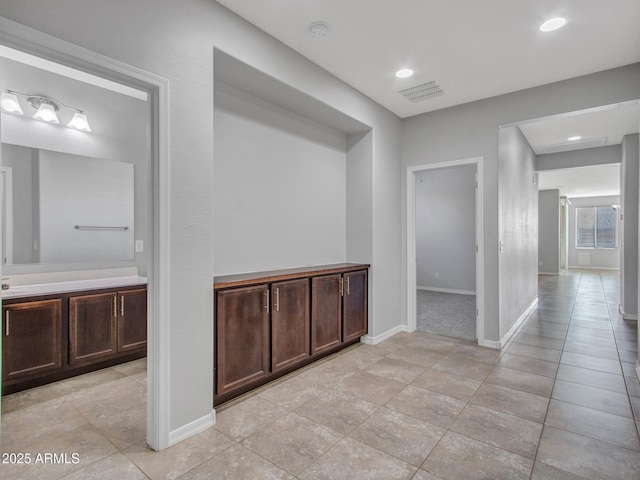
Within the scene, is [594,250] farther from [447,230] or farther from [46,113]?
[46,113]

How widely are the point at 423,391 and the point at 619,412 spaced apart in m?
1.34

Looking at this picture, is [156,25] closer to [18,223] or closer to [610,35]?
[18,223]

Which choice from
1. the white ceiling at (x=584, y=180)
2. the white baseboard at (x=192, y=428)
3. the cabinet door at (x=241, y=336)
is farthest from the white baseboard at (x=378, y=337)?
the white ceiling at (x=584, y=180)

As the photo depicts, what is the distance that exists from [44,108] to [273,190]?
2254mm

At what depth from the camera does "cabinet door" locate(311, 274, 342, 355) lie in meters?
3.33

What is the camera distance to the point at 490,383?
295 cm

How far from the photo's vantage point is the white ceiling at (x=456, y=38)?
2391 millimetres

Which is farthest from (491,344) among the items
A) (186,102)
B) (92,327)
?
(92,327)

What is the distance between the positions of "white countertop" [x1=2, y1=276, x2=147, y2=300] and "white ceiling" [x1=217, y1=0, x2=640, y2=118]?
104 inches

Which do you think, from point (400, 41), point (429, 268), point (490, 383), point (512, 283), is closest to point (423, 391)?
point (490, 383)

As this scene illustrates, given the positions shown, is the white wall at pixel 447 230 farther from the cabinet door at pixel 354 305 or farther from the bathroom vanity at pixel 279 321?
the bathroom vanity at pixel 279 321

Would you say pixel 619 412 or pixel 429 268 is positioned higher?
pixel 429 268

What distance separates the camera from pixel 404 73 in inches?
132

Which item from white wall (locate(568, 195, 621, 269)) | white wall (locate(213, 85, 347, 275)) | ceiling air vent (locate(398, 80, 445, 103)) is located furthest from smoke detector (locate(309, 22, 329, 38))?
white wall (locate(568, 195, 621, 269))
